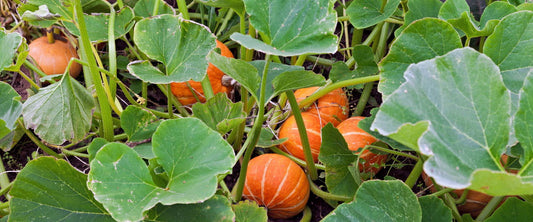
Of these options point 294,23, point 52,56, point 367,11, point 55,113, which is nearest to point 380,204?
point 294,23

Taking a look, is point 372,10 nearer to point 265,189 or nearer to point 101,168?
point 265,189

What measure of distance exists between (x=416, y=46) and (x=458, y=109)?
250 millimetres

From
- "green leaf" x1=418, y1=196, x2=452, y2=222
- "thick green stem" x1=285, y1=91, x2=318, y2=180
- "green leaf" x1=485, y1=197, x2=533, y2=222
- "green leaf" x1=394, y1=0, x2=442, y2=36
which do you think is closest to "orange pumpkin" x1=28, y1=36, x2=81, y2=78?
"thick green stem" x1=285, y1=91, x2=318, y2=180

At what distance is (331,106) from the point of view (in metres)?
1.42

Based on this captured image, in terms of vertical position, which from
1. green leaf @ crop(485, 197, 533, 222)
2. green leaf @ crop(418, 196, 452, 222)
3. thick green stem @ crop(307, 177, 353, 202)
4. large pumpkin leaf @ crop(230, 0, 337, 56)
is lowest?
thick green stem @ crop(307, 177, 353, 202)

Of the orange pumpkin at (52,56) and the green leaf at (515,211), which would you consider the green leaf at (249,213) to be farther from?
the orange pumpkin at (52,56)

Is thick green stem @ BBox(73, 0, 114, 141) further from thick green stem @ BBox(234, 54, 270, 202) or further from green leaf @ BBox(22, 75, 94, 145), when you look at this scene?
thick green stem @ BBox(234, 54, 270, 202)

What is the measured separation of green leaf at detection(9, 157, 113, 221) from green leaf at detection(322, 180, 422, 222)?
0.42m

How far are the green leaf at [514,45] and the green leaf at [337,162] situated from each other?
1.19 feet

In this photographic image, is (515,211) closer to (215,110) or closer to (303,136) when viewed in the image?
(303,136)

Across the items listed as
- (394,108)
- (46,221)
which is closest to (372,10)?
(394,108)

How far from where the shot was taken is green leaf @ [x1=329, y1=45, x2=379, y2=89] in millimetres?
1262

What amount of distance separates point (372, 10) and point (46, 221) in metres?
0.86

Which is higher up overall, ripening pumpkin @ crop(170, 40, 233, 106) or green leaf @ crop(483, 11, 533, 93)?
green leaf @ crop(483, 11, 533, 93)
